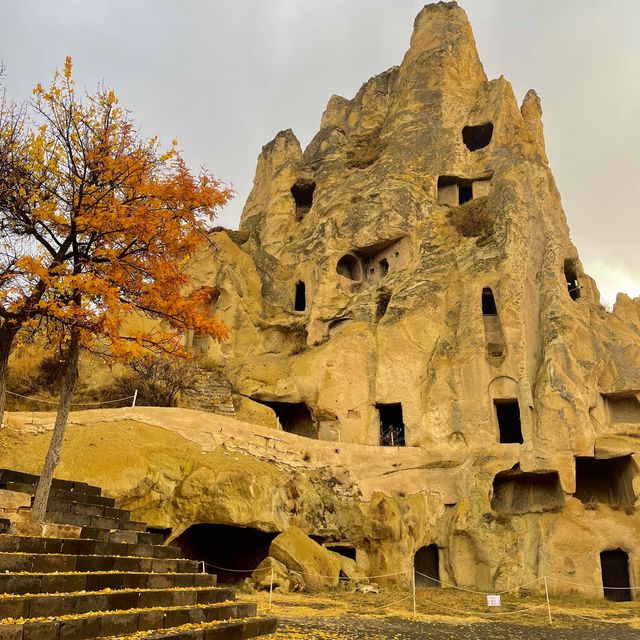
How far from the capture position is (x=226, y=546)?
1563cm

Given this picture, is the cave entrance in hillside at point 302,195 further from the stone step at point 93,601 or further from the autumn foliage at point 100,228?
the stone step at point 93,601

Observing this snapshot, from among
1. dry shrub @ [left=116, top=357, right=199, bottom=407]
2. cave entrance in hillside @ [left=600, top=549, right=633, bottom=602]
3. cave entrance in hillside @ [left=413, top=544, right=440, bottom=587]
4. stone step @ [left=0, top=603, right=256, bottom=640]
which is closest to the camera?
stone step @ [left=0, top=603, right=256, bottom=640]

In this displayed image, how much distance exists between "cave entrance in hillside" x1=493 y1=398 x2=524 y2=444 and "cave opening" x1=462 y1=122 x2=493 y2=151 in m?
16.2

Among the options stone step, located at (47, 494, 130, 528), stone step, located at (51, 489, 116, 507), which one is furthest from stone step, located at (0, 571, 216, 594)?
stone step, located at (51, 489, 116, 507)

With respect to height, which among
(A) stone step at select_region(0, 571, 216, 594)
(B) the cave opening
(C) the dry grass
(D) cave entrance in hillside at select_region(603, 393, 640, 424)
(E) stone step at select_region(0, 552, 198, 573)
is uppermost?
(B) the cave opening

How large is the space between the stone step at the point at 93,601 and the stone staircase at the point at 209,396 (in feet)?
42.0

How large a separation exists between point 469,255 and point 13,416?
1827 centimetres

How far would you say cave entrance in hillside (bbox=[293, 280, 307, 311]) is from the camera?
28031mm

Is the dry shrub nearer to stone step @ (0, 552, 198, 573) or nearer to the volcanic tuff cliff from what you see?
the volcanic tuff cliff

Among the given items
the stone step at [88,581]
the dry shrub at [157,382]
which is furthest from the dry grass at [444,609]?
the dry shrub at [157,382]

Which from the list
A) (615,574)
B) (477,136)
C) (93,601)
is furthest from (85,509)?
(477,136)

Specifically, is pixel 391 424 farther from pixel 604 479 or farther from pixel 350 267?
pixel 350 267

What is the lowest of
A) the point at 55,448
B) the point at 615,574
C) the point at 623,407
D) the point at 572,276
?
the point at 615,574

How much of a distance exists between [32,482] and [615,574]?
18003 mm
